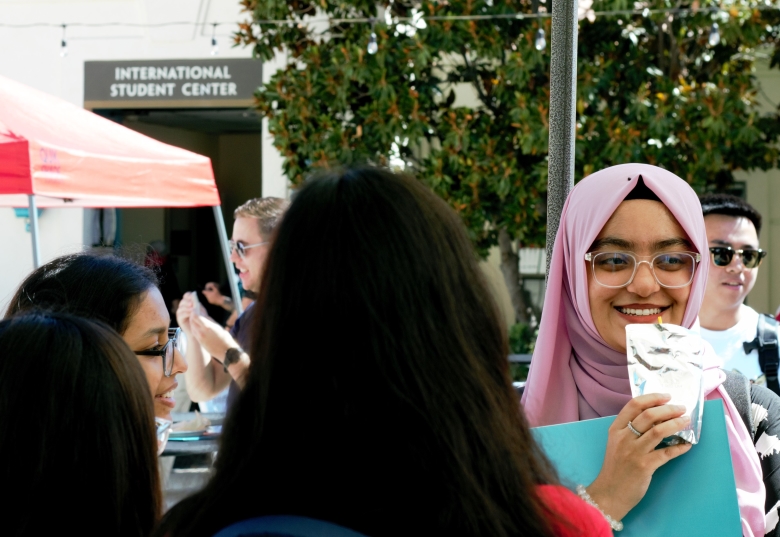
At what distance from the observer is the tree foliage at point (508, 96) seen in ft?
23.1

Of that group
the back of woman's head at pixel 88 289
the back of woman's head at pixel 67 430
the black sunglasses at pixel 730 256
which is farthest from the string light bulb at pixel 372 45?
the back of woman's head at pixel 67 430

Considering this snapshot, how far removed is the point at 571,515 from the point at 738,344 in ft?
9.39

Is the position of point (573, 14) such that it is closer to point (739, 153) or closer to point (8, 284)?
point (739, 153)

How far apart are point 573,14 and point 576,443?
3.98 ft

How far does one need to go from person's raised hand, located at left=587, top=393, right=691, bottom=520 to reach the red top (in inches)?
17.4

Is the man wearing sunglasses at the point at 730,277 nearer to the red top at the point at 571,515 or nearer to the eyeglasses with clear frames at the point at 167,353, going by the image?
the eyeglasses with clear frames at the point at 167,353

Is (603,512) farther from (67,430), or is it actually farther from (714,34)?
(714,34)

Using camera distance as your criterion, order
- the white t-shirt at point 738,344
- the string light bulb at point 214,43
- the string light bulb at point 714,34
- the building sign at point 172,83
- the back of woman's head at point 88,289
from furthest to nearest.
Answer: the building sign at point 172,83
the string light bulb at point 214,43
the string light bulb at point 714,34
the white t-shirt at point 738,344
the back of woman's head at point 88,289

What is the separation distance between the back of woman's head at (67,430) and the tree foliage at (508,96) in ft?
18.5

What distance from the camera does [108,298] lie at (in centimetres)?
222

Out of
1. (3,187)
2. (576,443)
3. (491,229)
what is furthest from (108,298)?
(491,229)

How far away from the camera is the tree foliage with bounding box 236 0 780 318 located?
23.1 feet

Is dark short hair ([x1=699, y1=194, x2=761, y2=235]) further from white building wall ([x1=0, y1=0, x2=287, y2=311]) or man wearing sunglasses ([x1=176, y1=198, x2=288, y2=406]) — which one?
white building wall ([x1=0, y1=0, x2=287, y2=311])

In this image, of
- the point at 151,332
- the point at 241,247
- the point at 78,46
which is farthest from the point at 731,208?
the point at 78,46
